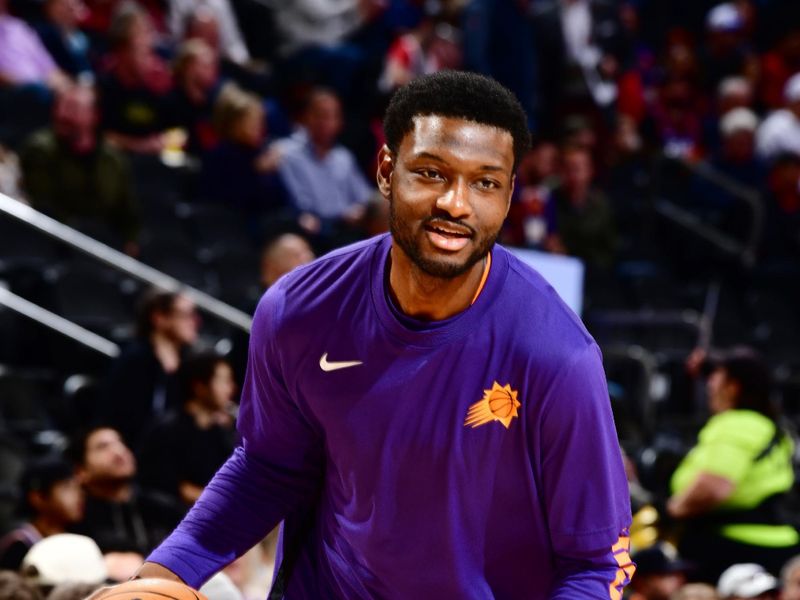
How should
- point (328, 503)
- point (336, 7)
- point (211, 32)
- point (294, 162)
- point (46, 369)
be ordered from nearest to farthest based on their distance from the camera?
1. point (328, 503)
2. point (46, 369)
3. point (294, 162)
4. point (211, 32)
5. point (336, 7)

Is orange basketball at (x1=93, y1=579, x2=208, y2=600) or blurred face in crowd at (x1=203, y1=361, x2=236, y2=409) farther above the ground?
blurred face in crowd at (x1=203, y1=361, x2=236, y2=409)

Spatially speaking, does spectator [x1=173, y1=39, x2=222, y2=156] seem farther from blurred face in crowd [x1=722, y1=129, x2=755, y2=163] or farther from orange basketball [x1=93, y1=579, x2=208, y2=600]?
orange basketball [x1=93, y1=579, x2=208, y2=600]

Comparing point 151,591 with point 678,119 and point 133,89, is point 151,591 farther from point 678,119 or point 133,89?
point 678,119

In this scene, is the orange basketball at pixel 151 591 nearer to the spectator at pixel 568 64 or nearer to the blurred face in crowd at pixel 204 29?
the blurred face in crowd at pixel 204 29

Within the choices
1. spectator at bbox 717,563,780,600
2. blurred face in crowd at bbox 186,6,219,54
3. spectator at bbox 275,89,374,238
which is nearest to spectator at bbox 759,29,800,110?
spectator at bbox 275,89,374,238

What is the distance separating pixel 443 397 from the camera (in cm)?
258

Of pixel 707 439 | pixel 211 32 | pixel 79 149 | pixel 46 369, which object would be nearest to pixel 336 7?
pixel 211 32

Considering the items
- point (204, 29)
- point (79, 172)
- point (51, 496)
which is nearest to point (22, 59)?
point (79, 172)

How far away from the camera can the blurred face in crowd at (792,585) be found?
5.78 metres

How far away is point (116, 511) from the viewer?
611 cm

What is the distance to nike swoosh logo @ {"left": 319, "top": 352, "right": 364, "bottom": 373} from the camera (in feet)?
8.69

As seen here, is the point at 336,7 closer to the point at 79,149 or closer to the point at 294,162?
the point at 294,162

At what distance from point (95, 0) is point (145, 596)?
A: 887 centimetres

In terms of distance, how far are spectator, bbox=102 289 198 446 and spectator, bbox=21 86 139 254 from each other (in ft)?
4.38
